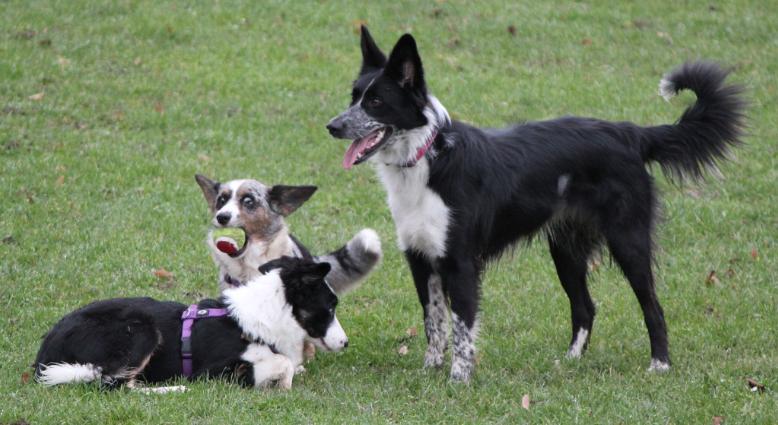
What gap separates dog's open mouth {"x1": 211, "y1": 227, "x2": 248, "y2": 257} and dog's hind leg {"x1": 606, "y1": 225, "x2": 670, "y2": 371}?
2673mm

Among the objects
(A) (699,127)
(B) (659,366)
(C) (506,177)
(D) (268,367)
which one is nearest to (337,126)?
(C) (506,177)

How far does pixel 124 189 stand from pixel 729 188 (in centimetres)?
688

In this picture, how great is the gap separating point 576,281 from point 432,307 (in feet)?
4.05

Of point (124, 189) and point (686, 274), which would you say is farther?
point (124, 189)

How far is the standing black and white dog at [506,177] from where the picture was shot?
21.6 ft

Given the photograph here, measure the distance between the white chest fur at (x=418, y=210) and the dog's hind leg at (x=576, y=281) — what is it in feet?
3.86

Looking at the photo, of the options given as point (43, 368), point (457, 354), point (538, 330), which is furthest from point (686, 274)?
point (43, 368)

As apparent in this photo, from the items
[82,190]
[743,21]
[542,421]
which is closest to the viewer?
[542,421]

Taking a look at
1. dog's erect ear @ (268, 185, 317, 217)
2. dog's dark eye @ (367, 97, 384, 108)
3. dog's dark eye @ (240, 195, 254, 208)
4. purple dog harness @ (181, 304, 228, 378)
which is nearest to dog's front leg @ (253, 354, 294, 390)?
purple dog harness @ (181, 304, 228, 378)

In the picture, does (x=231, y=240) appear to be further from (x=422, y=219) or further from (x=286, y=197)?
(x=422, y=219)

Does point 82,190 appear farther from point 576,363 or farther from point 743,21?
point 743,21

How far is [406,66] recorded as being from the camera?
6.47m

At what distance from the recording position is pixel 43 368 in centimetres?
616

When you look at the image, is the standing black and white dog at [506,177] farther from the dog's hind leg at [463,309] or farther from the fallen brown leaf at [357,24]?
the fallen brown leaf at [357,24]
